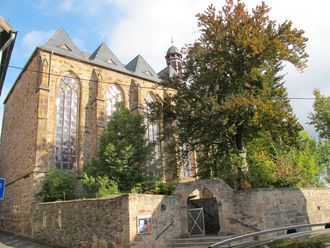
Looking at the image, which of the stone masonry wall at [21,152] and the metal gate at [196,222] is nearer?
the metal gate at [196,222]

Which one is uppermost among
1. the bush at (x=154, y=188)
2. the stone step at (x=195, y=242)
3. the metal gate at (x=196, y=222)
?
the bush at (x=154, y=188)

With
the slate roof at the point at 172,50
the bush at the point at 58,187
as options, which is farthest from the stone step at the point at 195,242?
the slate roof at the point at 172,50

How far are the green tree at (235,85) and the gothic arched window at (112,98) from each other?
10.7m

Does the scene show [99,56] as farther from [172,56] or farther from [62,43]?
[172,56]

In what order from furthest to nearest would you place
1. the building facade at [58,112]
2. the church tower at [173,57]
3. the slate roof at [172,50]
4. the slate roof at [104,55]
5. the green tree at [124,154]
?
the slate roof at [172,50] < the church tower at [173,57] < the slate roof at [104,55] < the building facade at [58,112] < the green tree at [124,154]

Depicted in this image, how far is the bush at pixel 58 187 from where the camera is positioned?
19250mm

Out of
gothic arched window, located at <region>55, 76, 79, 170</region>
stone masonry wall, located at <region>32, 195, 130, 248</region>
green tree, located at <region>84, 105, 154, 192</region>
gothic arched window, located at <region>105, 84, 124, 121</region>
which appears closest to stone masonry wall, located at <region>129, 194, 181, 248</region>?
stone masonry wall, located at <region>32, 195, 130, 248</region>

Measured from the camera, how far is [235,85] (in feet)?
53.5

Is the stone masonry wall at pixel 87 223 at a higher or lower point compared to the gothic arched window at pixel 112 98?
lower

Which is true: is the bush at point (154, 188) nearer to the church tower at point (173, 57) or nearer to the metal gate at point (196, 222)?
the metal gate at point (196, 222)

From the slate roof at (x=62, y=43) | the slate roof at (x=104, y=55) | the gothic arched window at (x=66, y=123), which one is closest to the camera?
the gothic arched window at (x=66, y=123)

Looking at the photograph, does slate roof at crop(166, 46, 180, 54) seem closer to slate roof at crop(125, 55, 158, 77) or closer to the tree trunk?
slate roof at crop(125, 55, 158, 77)

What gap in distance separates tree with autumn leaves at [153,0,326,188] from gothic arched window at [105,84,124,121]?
10.2 metres

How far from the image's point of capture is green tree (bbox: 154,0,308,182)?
15.0 m
